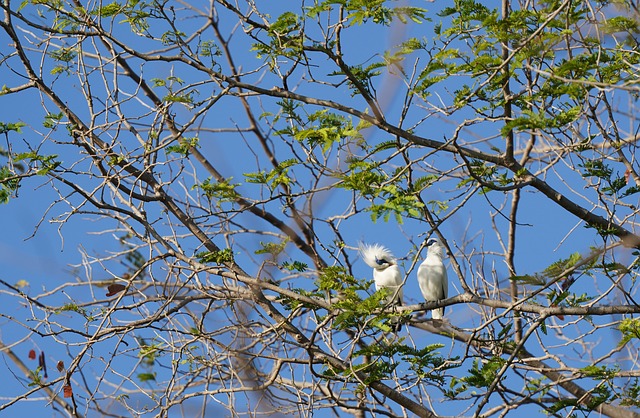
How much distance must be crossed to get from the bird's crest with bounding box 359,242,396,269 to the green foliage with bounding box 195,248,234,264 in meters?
2.46

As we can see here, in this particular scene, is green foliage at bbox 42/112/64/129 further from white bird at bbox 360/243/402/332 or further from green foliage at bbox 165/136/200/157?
white bird at bbox 360/243/402/332

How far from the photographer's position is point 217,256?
553cm

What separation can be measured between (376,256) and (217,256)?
2674 mm

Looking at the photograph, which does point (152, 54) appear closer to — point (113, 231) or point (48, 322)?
point (48, 322)

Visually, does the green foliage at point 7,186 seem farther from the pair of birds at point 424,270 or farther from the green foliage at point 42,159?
the pair of birds at point 424,270

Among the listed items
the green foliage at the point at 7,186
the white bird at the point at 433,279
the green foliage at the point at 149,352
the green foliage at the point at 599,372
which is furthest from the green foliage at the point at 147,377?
the white bird at the point at 433,279

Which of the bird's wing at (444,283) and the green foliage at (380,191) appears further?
the bird's wing at (444,283)

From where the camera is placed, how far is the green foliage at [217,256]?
5480mm

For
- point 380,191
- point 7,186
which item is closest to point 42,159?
point 7,186

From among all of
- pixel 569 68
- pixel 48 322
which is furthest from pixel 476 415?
pixel 48 322

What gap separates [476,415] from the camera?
4980 mm

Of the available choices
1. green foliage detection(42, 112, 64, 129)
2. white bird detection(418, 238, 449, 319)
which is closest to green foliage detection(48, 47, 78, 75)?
green foliage detection(42, 112, 64, 129)

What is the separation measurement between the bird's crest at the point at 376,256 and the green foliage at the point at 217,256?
2456mm

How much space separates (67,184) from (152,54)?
90 cm
